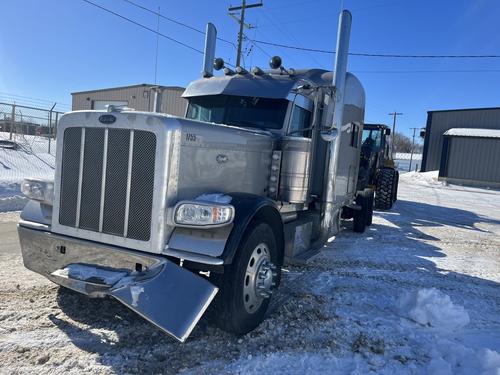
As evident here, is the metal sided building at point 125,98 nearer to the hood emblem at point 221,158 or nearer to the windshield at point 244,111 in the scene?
the windshield at point 244,111

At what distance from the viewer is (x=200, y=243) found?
3.41 meters

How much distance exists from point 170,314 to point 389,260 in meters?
4.96

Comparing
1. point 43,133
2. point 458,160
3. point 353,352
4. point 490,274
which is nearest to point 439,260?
point 490,274

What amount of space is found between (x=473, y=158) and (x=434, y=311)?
97.9 feet

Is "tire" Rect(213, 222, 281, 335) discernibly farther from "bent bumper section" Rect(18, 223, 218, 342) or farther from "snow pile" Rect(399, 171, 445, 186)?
"snow pile" Rect(399, 171, 445, 186)

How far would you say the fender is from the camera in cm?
343

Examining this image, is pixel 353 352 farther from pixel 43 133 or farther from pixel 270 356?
pixel 43 133

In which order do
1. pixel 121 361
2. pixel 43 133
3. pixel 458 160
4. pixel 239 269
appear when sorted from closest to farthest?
pixel 121 361, pixel 239 269, pixel 43 133, pixel 458 160

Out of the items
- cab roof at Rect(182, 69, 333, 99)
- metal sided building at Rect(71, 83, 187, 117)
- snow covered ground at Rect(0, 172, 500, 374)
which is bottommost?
snow covered ground at Rect(0, 172, 500, 374)

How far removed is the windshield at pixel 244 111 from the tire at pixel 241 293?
173cm

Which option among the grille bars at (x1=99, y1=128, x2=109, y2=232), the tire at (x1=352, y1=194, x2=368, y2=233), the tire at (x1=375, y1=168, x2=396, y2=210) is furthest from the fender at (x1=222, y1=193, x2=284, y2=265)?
the tire at (x1=375, y1=168, x2=396, y2=210)

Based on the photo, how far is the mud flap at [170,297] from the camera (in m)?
3.04

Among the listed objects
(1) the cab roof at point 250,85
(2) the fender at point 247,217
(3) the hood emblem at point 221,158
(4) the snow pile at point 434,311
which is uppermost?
(1) the cab roof at point 250,85

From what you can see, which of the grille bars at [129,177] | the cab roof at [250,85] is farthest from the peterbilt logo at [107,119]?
the cab roof at [250,85]
